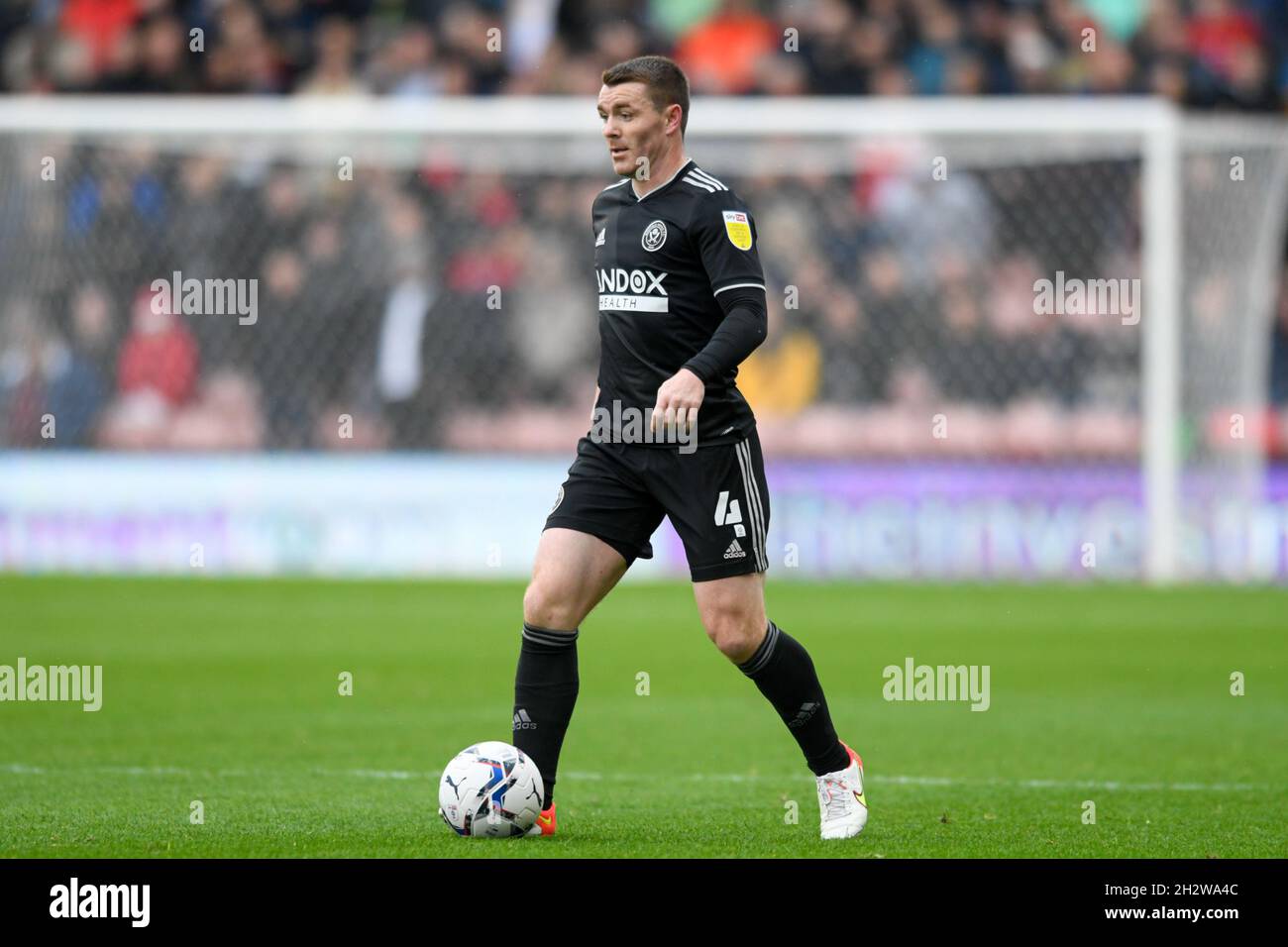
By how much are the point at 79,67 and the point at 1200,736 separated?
49.5 feet

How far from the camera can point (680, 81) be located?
6164mm

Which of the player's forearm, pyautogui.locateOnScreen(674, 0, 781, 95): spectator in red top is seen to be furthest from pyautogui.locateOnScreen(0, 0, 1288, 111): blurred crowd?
the player's forearm

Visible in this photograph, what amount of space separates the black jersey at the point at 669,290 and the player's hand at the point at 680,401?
350mm

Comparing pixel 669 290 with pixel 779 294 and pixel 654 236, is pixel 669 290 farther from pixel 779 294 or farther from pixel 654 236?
pixel 779 294

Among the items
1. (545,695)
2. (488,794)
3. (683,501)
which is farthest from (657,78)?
(488,794)

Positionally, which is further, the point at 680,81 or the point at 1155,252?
the point at 1155,252

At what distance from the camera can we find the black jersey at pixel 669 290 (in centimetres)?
602

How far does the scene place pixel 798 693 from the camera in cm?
613

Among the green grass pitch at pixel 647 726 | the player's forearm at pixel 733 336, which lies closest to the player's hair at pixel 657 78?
the player's forearm at pixel 733 336

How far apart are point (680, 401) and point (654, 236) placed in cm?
67

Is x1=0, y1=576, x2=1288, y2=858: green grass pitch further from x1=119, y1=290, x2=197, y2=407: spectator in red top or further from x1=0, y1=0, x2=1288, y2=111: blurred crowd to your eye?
x1=0, y1=0, x2=1288, y2=111: blurred crowd

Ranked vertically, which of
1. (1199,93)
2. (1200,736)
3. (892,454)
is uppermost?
(1199,93)
